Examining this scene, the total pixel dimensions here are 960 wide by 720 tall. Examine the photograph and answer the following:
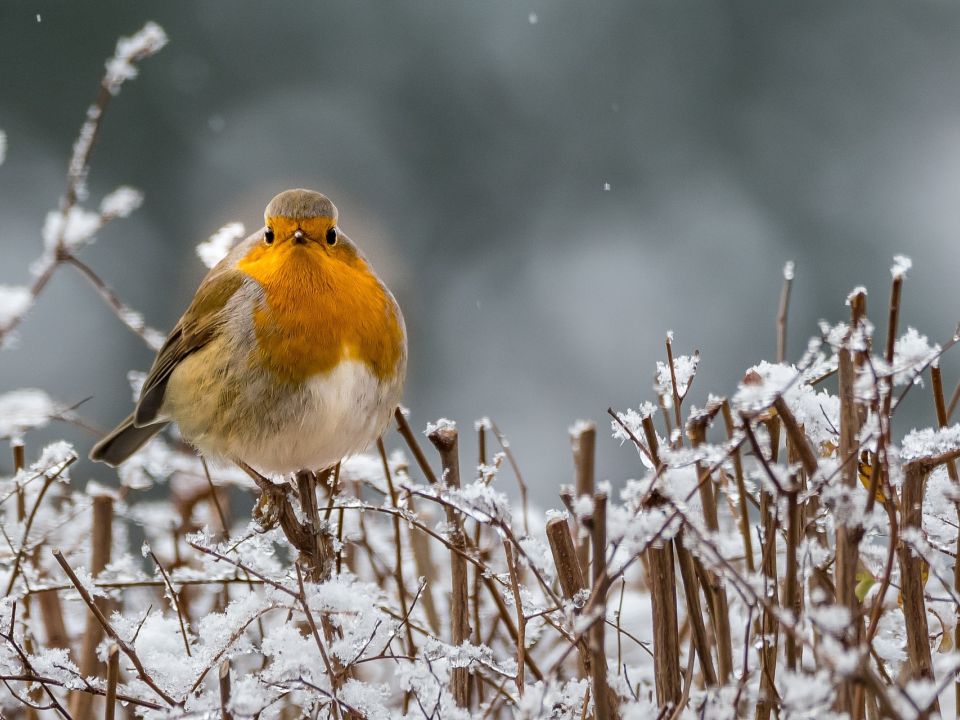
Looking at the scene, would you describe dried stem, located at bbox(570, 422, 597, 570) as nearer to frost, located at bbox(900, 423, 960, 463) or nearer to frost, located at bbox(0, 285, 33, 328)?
frost, located at bbox(900, 423, 960, 463)

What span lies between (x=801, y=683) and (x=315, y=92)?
7.13m

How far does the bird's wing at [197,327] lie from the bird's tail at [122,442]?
0.11 metres

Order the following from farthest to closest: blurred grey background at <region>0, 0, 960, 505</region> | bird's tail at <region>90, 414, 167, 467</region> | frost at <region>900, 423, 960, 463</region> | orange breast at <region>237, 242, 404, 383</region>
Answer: blurred grey background at <region>0, 0, 960, 505</region>, bird's tail at <region>90, 414, 167, 467</region>, orange breast at <region>237, 242, 404, 383</region>, frost at <region>900, 423, 960, 463</region>

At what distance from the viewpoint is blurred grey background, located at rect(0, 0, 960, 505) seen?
622 centimetres

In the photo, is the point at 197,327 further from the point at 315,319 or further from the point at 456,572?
the point at 456,572

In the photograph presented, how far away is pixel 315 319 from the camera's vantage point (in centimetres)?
193

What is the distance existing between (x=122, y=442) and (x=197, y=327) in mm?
482

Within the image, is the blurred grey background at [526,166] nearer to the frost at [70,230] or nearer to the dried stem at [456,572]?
the frost at [70,230]

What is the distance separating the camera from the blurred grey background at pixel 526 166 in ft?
20.4

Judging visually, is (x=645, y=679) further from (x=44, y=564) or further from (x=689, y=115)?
(x=689, y=115)

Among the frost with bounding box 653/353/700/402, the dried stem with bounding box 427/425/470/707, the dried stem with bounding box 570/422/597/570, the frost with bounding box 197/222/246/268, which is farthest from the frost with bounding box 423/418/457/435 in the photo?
the frost with bounding box 197/222/246/268

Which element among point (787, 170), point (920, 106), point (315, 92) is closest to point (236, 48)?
point (315, 92)

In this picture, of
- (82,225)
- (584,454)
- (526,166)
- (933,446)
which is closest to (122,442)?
(82,225)

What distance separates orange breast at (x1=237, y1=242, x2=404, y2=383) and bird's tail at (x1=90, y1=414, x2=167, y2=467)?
0.68m
